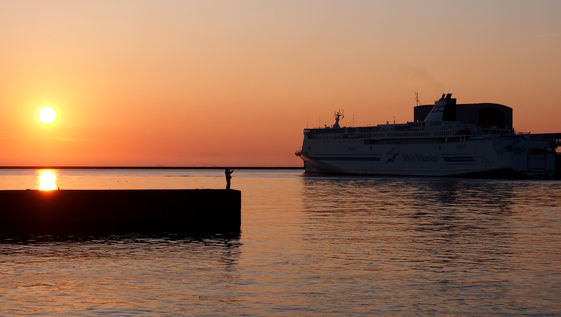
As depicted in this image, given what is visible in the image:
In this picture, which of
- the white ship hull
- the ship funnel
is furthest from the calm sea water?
the ship funnel

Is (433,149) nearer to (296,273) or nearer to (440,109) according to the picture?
(440,109)

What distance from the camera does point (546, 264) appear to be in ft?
67.4

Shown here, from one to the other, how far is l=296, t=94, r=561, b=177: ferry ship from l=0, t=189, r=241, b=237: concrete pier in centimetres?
9950

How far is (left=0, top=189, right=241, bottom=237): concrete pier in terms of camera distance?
31.0m

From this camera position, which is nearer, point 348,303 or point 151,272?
point 348,303

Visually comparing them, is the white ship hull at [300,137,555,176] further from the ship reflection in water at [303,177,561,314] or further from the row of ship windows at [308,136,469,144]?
the ship reflection in water at [303,177,561,314]

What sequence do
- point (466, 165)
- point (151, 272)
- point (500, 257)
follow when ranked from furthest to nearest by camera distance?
point (466, 165), point (500, 257), point (151, 272)

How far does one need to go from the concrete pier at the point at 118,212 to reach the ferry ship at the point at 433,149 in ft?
326

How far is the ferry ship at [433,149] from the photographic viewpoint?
124963 mm

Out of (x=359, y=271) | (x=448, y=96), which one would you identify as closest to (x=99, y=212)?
(x=359, y=271)

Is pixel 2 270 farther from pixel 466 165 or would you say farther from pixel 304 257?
pixel 466 165

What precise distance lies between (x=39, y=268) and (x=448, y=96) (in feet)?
433

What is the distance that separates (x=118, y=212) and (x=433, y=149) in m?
112

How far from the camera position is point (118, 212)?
32.2m
